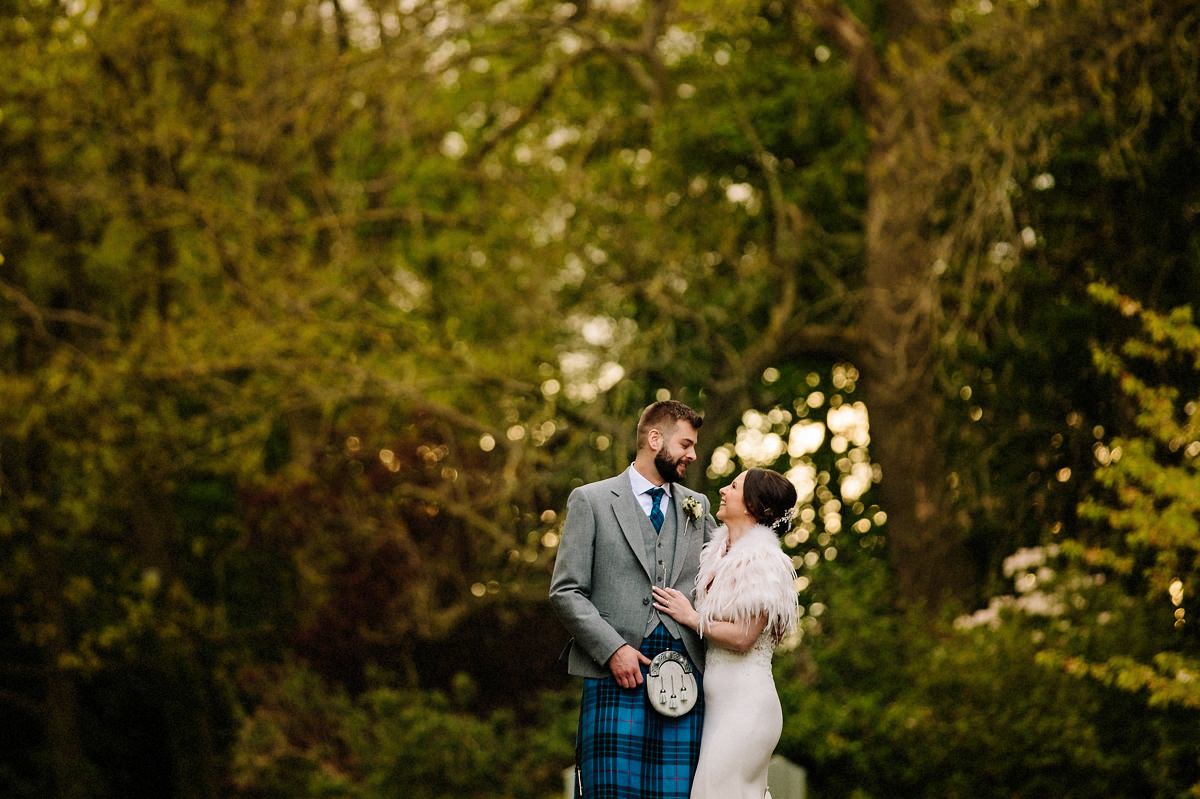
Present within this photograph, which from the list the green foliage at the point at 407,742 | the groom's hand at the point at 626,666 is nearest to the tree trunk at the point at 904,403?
the green foliage at the point at 407,742

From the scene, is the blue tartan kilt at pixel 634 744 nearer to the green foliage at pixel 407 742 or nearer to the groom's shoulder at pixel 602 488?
the groom's shoulder at pixel 602 488

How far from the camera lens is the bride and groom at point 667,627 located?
4973 millimetres

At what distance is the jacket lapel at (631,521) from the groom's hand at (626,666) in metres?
0.29

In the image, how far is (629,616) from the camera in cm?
504

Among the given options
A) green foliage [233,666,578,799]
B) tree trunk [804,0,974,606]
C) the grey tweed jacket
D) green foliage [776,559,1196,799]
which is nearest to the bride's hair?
the grey tweed jacket

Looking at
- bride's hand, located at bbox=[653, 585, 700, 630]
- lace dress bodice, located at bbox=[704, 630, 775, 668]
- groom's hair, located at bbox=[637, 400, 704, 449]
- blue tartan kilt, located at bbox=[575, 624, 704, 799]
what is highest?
groom's hair, located at bbox=[637, 400, 704, 449]

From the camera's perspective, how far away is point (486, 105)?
20406 mm

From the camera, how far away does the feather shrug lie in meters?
4.98

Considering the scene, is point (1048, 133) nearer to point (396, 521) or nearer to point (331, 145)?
point (396, 521)

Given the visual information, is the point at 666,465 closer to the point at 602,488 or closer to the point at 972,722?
the point at 602,488

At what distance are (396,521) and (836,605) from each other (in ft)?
15.2

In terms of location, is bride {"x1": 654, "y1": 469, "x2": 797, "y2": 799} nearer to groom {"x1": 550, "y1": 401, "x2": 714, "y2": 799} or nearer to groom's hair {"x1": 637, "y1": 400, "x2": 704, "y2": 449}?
groom {"x1": 550, "y1": 401, "x2": 714, "y2": 799}

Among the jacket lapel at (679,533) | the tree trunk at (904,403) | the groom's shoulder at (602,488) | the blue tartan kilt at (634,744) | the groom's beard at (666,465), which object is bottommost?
the blue tartan kilt at (634,744)

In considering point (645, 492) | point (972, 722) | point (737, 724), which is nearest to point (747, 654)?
point (737, 724)
